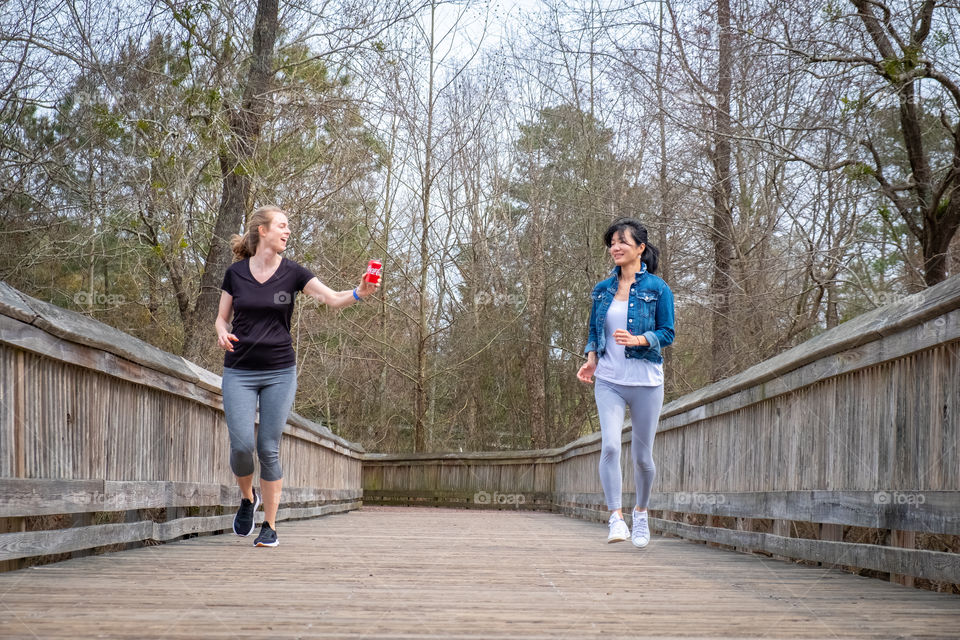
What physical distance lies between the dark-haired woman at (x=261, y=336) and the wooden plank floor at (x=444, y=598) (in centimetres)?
64

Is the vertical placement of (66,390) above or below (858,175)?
below

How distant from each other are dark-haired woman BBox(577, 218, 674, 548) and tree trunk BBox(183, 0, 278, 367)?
19.4ft

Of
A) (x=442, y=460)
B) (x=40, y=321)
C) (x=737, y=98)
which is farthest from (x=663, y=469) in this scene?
(x=442, y=460)

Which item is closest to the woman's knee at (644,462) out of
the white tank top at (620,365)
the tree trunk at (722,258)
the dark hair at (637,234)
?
the white tank top at (620,365)

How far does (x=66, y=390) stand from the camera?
4.38m

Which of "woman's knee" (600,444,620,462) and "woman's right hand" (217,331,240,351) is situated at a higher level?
"woman's right hand" (217,331,240,351)

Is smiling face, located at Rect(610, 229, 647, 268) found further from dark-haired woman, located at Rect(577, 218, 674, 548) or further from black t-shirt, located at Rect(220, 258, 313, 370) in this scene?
black t-shirt, located at Rect(220, 258, 313, 370)

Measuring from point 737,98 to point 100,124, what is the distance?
6.94 m

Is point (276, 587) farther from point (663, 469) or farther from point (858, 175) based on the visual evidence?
point (858, 175)

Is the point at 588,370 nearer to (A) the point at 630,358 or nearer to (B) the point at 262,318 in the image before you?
(A) the point at 630,358

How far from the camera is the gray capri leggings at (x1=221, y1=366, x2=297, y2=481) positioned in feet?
17.7

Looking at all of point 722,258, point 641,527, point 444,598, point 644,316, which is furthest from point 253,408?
point 722,258

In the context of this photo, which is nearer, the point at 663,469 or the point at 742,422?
the point at 742,422

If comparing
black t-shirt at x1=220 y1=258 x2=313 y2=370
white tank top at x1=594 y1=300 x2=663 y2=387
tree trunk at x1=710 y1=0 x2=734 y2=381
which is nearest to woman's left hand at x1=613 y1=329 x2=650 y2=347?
white tank top at x1=594 y1=300 x2=663 y2=387
